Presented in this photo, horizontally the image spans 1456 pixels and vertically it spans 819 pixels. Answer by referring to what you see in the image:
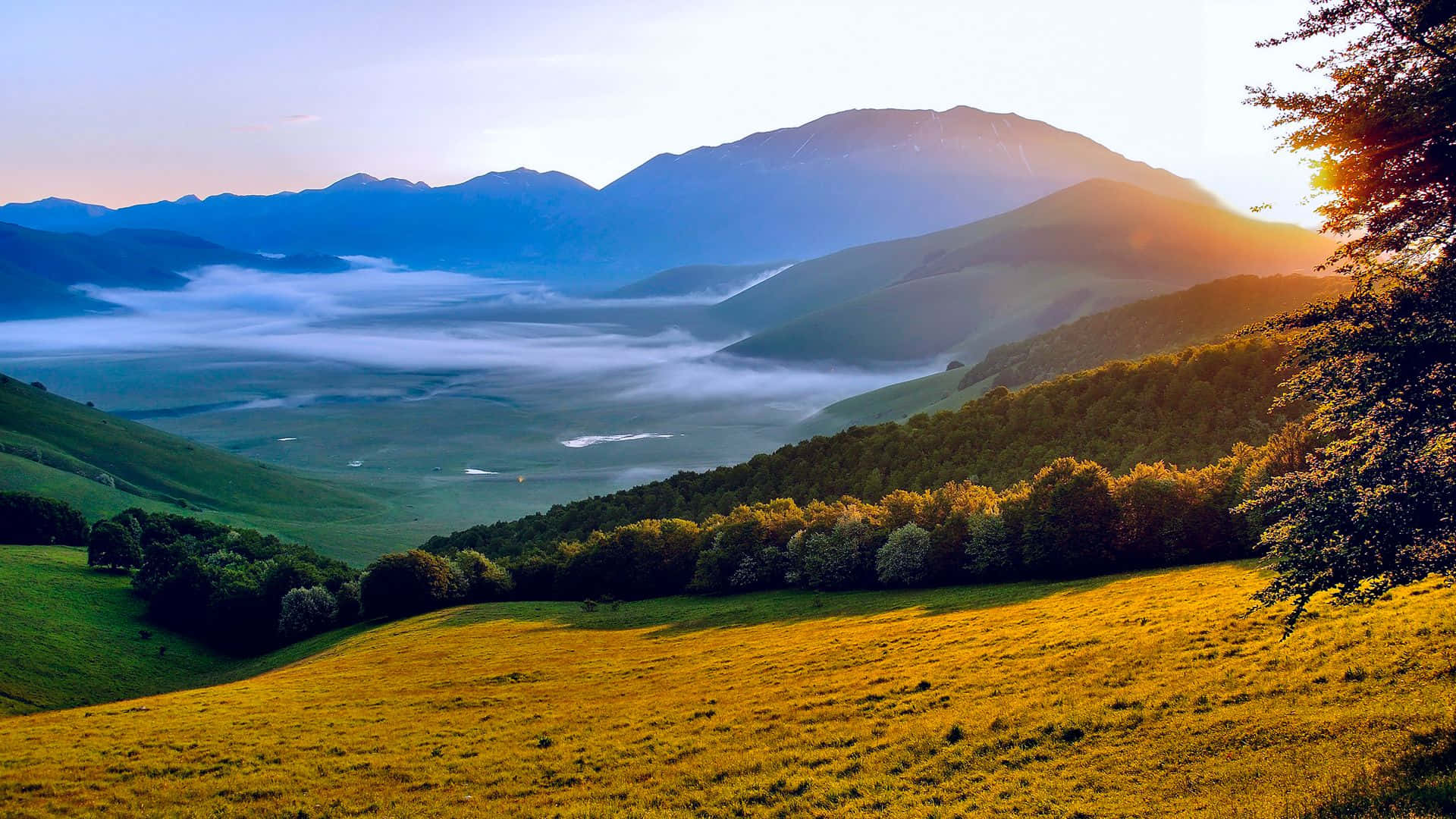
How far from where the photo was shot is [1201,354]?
93875 millimetres

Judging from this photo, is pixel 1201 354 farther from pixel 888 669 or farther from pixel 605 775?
pixel 605 775

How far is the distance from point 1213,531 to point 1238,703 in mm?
34198

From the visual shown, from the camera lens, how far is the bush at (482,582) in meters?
81.6

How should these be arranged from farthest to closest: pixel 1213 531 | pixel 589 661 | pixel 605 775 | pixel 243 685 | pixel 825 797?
pixel 1213 531 < pixel 243 685 < pixel 589 661 < pixel 605 775 < pixel 825 797

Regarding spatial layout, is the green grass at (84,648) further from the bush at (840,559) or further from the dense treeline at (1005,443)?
the bush at (840,559)

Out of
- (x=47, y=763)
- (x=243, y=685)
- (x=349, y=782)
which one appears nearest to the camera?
(x=349, y=782)

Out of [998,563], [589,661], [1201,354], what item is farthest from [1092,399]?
[589,661]

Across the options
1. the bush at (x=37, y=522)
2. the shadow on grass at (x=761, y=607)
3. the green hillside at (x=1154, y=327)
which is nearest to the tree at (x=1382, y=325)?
the shadow on grass at (x=761, y=607)

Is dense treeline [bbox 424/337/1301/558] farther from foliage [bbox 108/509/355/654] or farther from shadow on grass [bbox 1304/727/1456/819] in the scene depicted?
shadow on grass [bbox 1304/727/1456/819]

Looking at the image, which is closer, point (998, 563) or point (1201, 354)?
point (998, 563)

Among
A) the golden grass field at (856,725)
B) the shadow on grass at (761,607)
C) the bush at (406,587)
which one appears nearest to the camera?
the golden grass field at (856,725)

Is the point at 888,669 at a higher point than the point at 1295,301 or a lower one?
lower

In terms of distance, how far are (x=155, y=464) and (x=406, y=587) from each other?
13469 centimetres

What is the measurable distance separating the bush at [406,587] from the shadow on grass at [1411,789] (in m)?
72.6
